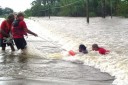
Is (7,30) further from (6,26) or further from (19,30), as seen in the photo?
(19,30)

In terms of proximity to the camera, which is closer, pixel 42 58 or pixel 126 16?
pixel 42 58

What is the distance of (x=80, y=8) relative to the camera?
8288cm

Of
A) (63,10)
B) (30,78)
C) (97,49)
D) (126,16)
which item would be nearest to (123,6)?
(126,16)

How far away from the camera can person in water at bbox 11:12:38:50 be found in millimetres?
12672

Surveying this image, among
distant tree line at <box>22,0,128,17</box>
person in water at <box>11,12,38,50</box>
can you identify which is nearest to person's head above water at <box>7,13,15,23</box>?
person in water at <box>11,12,38,50</box>

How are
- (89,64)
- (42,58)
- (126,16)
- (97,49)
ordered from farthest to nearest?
(126,16) → (97,49) → (42,58) → (89,64)

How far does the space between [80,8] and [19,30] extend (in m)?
70.5

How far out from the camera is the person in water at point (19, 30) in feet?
41.6

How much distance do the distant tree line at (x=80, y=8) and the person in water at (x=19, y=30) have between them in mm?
48543

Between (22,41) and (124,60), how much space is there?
3.56m

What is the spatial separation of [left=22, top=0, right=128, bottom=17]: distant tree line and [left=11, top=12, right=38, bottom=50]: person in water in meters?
48.5

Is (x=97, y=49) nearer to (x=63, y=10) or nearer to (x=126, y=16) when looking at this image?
(x=126, y=16)

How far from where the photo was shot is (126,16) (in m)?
64.8

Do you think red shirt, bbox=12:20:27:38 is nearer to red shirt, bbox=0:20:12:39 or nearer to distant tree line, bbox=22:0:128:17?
red shirt, bbox=0:20:12:39
